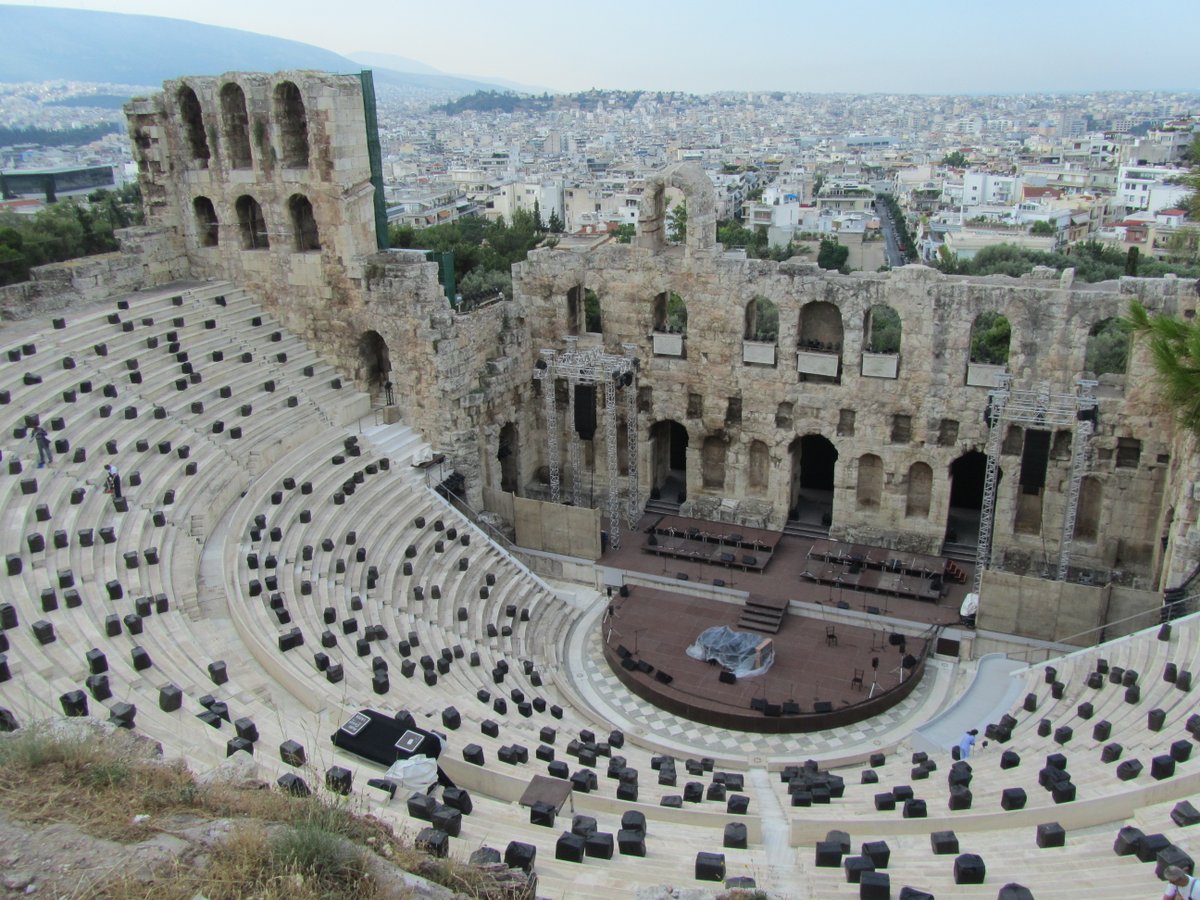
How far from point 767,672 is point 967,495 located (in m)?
11.4

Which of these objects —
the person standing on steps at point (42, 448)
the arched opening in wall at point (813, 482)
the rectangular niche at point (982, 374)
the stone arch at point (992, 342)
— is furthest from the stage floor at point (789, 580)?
the stone arch at point (992, 342)

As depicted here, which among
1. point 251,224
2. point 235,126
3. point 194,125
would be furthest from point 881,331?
point 194,125

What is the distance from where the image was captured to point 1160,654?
718 inches

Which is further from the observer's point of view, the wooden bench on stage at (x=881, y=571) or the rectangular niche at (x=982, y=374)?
the wooden bench on stage at (x=881, y=571)

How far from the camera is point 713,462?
1193 inches

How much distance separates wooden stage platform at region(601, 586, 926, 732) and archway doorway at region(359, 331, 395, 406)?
9.76m

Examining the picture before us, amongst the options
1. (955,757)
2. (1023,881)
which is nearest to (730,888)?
(1023,881)

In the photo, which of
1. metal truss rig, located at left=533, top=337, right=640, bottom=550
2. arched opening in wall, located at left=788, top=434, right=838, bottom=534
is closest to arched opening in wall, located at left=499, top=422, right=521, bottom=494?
metal truss rig, located at left=533, top=337, right=640, bottom=550

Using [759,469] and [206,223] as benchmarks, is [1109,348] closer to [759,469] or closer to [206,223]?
[759,469]

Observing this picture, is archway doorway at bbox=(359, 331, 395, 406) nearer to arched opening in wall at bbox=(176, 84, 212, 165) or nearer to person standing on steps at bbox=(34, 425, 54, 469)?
arched opening in wall at bbox=(176, 84, 212, 165)

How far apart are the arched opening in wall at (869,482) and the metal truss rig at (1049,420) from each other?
377 centimetres

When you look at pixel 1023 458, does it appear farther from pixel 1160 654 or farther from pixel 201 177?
pixel 201 177

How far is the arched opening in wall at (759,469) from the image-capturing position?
29.3 meters

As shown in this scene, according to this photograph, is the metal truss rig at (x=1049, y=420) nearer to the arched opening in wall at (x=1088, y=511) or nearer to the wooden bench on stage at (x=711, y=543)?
the arched opening in wall at (x=1088, y=511)
